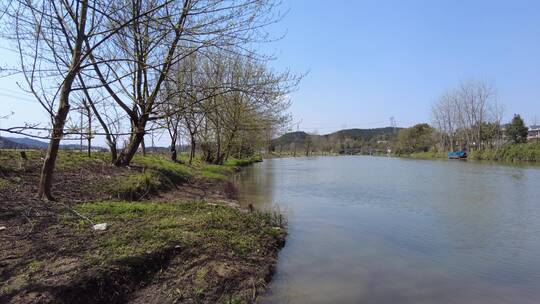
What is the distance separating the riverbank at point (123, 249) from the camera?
13.2ft

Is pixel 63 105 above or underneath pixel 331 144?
underneath

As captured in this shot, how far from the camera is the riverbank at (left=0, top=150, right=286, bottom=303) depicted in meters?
4.02

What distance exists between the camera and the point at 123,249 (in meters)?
4.88

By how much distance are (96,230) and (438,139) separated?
7973cm

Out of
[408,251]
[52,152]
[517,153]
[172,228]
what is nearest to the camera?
[172,228]

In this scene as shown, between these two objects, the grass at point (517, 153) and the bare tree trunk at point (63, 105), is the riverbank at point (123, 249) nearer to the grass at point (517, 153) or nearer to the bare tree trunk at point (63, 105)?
the bare tree trunk at point (63, 105)

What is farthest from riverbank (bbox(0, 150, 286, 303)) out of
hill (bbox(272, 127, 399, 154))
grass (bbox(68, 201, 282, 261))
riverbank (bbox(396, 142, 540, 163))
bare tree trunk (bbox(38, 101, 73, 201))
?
hill (bbox(272, 127, 399, 154))

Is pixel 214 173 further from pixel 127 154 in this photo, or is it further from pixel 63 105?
pixel 63 105

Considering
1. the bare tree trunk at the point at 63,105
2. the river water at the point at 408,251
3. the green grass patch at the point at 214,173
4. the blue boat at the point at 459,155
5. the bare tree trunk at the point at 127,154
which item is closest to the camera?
the river water at the point at 408,251

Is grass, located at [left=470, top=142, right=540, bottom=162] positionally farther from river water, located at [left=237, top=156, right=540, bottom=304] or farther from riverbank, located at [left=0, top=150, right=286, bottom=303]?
riverbank, located at [left=0, top=150, right=286, bottom=303]

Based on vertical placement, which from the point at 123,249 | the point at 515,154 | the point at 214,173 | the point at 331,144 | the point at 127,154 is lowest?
the point at 123,249

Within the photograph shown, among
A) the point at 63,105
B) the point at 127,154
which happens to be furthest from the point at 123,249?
the point at 127,154

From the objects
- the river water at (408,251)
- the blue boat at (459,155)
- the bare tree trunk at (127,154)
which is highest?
the bare tree trunk at (127,154)

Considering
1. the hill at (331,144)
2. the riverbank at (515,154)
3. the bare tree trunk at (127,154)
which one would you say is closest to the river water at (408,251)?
the bare tree trunk at (127,154)
